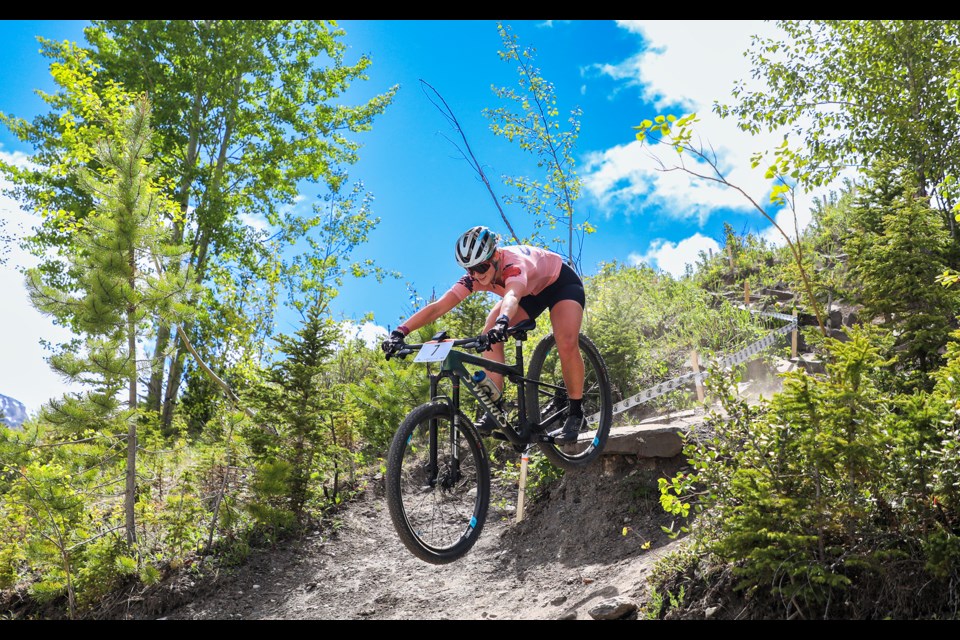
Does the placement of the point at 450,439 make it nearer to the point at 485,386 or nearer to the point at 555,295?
the point at 485,386

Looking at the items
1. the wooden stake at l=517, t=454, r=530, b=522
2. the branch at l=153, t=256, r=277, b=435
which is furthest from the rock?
the branch at l=153, t=256, r=277, b=435

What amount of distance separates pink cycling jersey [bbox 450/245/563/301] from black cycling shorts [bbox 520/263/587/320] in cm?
18

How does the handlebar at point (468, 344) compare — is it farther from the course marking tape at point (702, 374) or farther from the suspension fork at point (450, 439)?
the course marking tape at point (702, 374)

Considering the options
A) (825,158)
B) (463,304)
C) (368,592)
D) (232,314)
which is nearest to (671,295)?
(825,158)

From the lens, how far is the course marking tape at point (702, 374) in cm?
727

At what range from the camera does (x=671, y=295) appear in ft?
43.4

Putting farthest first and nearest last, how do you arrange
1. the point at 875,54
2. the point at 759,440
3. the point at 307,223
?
the point at 307,223 → the point at 875,54 → the point at 759,440

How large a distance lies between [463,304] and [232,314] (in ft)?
13.0

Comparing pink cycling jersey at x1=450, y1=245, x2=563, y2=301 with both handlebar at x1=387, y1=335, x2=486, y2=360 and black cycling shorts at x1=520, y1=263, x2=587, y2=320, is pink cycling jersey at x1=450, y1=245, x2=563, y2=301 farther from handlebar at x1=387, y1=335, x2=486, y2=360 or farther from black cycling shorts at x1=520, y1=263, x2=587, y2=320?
handlebar at x1=387, y1=335, x2=486, y2=360

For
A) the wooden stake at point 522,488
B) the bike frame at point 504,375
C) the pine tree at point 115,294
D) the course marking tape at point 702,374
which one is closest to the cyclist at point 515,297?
the bike frame at point 504,375

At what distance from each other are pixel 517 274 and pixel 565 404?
1405 mm

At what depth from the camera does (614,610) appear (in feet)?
14.2

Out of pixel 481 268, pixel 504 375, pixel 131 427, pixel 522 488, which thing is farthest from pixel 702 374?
pixel 131 427

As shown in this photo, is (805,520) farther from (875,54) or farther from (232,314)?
(875,54)
